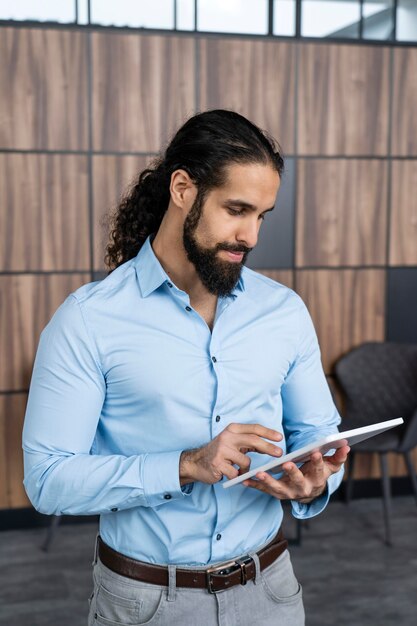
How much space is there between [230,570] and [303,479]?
0.26 meters

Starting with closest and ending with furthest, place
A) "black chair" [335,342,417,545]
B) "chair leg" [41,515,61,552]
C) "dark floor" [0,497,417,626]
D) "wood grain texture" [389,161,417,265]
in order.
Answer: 1. "dark floor" [0,497,417,626]
2. "chair leg" [41,515,61,552]
3. "black chair" [335,342,417,545]
4. "wood grain texture" [389,161,417,265]

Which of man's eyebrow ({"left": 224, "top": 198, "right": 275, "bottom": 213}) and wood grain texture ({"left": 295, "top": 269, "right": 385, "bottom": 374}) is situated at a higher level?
man's eyebrow ({"left": 224, "top": 198, "right": 275, "bottom": 213})

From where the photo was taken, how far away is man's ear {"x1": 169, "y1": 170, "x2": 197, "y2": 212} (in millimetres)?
1528

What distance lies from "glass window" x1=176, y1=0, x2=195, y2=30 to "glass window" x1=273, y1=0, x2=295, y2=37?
1.73ft

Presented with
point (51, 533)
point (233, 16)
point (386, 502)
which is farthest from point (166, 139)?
point (386, 502)

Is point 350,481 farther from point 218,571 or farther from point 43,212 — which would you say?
point 218,571

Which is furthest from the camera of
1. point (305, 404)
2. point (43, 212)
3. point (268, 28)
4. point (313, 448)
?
point (268, 28)

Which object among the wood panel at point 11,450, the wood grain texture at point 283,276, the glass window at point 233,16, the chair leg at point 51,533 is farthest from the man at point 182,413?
the glass window at point 233,16

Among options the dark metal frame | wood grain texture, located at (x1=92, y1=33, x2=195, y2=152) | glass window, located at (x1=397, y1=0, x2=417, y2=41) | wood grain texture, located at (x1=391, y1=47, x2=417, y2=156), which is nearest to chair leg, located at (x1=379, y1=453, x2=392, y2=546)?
wood grain texture, located at (x1=391, y1=47, x2=417, y2=156)

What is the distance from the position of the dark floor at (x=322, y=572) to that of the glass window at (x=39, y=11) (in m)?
3.02

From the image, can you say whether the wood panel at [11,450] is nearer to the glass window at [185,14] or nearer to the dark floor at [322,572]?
the dark floor at [322,572]

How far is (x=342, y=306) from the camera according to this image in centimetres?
503

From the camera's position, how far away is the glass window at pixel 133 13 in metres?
4.49

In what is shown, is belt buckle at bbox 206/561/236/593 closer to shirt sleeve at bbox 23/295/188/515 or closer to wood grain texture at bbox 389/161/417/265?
shirt sleeve at bbox 23/295/188/515
